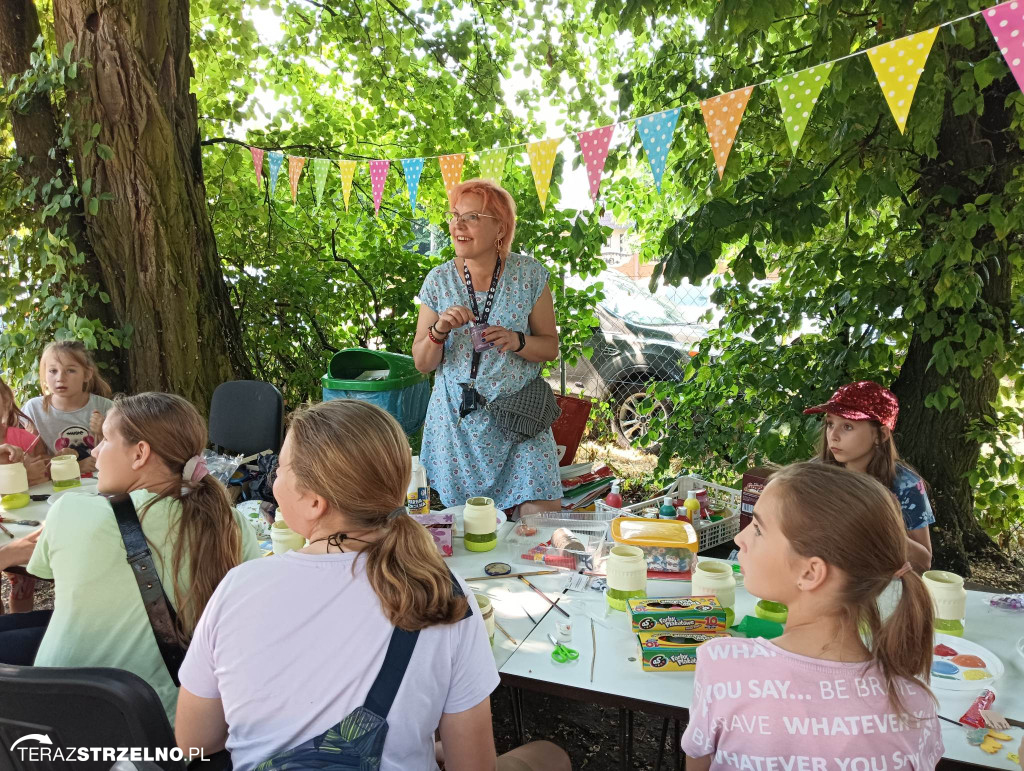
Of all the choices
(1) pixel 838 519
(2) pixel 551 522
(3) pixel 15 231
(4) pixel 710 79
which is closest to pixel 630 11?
(4) pixel 710 79

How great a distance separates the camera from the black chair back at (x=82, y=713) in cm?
117

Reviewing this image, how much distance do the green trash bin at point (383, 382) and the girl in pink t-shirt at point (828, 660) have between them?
142 inches

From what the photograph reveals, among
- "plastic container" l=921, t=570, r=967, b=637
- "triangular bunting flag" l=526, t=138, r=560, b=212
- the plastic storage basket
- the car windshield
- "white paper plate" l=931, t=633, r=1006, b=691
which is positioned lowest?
the plastic storage basket

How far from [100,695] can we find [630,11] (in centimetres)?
325

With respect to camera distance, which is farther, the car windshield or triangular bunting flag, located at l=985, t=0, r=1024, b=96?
the car windshield

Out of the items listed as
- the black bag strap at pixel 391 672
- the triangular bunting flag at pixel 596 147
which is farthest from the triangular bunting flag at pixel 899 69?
the black bag strap at pixel 391 672

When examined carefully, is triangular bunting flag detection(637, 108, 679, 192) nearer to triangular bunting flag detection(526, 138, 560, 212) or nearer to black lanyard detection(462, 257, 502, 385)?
triangular bunting flag detection(526, 138, 560, 212)

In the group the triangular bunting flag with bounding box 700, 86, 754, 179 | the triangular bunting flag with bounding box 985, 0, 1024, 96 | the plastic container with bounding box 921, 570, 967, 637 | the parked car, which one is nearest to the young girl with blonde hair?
the triangular bunting flag with bounding box 700, 86, 754, 179

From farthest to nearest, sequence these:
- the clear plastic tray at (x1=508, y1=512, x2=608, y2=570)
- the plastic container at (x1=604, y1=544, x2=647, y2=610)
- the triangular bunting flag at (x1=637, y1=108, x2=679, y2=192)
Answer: the triangular bunting flag at (x1=637, y1=108, x2=679, y2=192) → the clear plastic tray at (x1=508, y1=512, x2=608, y2=570) → the plastic container at (x1=604, y1=544, x2=647, y2=610)

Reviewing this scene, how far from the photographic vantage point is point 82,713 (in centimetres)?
121

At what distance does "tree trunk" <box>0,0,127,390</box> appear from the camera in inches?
164

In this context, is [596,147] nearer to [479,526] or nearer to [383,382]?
[479,526]

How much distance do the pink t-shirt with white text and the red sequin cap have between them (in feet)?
4.50

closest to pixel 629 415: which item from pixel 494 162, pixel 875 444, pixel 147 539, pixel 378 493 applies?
pixel 494 162
